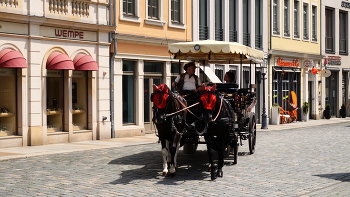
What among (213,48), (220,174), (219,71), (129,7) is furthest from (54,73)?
(219,71)

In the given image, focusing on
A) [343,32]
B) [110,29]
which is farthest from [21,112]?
[343,32]

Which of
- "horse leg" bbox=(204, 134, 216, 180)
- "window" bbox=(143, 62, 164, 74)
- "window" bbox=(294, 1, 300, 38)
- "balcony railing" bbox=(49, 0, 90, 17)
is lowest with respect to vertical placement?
"horse leg" bbox=(204, 134, 216, 180)

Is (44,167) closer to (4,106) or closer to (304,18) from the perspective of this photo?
(4,106)

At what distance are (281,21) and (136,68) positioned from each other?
13.7 m

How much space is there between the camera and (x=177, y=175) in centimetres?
1198

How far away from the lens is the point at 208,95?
11.7 metres

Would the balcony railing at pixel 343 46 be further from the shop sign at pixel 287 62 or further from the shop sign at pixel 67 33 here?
the shop sign at pixel 67 33

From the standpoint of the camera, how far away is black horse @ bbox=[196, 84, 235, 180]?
11.7 m

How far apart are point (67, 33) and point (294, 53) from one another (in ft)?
61.8

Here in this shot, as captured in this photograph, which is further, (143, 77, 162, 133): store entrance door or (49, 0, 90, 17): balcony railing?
(143, 77, 162, 133): store entrance door

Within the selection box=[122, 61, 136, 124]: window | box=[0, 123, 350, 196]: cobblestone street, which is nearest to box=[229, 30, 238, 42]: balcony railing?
box=[122, 61, 136, 124]: window

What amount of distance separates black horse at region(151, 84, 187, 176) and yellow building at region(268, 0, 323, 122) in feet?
74.2

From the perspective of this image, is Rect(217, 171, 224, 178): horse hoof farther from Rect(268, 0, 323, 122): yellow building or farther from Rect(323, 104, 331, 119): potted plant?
Rect(323, 104, 331, 119): potted plant

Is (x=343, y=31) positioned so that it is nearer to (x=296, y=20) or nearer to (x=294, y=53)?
(x=296, y=20)
